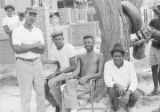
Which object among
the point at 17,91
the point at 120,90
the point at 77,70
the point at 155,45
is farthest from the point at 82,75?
the point at 17,91

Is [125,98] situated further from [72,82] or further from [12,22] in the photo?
[12,22]

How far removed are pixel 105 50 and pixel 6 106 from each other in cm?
207

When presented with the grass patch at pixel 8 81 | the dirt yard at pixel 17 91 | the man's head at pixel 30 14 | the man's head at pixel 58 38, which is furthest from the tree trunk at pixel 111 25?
the grass patch at pixel 8 81

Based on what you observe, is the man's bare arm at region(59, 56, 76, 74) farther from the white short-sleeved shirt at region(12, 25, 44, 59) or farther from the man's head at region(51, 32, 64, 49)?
the white short-sleeved shirt at region(12, 25, 44, 59)

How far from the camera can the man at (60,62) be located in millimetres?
4719

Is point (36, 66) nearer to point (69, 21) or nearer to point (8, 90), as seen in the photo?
point (8, 90)

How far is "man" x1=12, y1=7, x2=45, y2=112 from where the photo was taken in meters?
4.43

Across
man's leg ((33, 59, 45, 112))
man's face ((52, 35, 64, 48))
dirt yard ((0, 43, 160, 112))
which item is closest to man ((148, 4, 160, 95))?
dirt yard ((0, 43, 160, 112))

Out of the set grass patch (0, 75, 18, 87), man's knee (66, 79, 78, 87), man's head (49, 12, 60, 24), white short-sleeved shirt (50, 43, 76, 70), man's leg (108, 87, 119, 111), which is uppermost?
man's head (49, 12, 60, 24)

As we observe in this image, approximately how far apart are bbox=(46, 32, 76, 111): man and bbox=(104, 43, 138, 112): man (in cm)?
61

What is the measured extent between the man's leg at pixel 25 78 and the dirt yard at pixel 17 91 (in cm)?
99

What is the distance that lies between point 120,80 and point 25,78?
1333mm

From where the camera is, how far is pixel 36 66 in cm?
462

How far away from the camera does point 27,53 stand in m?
4.50
